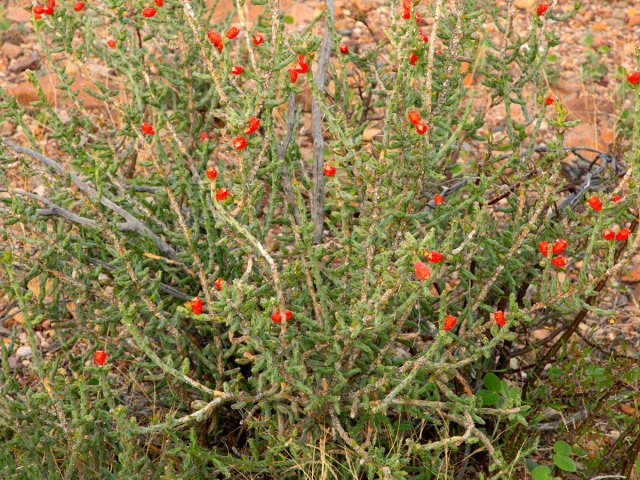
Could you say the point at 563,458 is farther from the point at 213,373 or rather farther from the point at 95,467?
the point at 95,467

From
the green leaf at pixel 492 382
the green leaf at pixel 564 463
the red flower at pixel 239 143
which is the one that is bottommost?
the green leaf at pixel 564 463

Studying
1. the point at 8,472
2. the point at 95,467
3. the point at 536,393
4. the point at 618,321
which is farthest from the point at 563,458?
the point at 8,472

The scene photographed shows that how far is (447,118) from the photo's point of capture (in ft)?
7.67

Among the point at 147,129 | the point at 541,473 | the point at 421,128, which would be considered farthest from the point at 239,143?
the point at 541,473

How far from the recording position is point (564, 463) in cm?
250

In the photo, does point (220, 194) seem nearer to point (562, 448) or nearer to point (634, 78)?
point (634, 78)

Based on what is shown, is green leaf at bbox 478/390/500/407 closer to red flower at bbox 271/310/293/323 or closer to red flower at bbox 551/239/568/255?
red flower at bbox 551/239/568/255

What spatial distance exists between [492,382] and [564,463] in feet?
1.10

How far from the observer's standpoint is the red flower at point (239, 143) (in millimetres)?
1850

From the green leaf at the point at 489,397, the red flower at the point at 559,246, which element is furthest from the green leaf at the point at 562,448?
the red flower at the point at 559,246

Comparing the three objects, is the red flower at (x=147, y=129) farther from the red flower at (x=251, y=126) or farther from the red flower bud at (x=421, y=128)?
the red flower bud at (x=421, y=128)

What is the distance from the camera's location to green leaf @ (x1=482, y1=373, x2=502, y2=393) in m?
2.59

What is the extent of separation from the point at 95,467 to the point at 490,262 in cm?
133

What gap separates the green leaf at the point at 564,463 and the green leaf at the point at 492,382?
282mm
